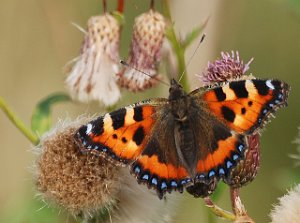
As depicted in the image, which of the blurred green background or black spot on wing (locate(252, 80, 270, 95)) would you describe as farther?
the blurred green background

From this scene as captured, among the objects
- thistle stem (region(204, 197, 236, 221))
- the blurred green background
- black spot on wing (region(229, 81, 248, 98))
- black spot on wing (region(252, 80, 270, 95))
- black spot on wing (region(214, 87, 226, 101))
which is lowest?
the blurred green background

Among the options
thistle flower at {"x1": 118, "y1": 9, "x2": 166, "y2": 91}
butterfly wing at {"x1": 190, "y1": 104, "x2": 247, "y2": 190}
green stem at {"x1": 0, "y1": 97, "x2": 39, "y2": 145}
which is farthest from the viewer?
thistle flower at {"x1": 118, "y1": 9, "x2": 166, "y2": 91}

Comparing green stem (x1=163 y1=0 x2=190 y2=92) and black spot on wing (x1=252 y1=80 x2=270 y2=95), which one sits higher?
black spot on wing (x1=252 y1=80 x2=270 y2=95)

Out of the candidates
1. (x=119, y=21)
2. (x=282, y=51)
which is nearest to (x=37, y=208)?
(x=119, y=21)

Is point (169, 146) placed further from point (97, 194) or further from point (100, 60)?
point (100, 60)

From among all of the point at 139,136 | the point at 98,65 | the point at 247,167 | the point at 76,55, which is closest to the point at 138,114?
the point at 139,136

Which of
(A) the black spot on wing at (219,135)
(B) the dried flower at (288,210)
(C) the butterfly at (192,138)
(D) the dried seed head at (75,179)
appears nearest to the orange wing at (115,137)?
(C) the butterfly at (192,138)

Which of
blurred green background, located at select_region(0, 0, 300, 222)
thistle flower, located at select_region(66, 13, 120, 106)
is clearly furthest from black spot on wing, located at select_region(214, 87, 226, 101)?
blurred green background, located at select_region(0, 0, 300, 222)

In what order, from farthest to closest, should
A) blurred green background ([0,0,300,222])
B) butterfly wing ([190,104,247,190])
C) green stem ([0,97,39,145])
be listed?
blurred green background ([0,0,300,222]), green stem ([0,97,39,145]), butterfly wing ([190,104,247,190])

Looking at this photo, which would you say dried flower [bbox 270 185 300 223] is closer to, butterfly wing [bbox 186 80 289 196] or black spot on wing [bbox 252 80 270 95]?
butterfly wing [bbox 186 80 289 196]
